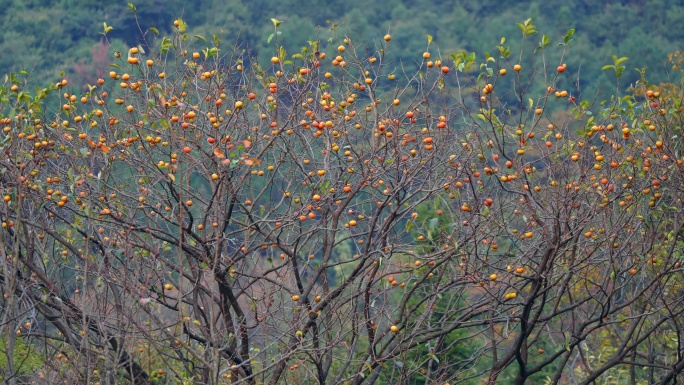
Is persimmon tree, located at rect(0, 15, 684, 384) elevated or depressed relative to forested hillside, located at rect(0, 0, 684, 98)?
depressed

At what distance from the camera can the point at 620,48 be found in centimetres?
3566

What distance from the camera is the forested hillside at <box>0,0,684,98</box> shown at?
72.1 feet

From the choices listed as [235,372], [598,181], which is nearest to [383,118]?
[598,181]

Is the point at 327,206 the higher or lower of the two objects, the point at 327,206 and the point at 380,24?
the lower

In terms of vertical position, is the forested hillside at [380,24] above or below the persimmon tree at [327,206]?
above

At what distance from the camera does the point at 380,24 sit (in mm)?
35000

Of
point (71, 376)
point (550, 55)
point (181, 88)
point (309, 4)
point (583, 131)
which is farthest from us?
Result: point (309, 4)

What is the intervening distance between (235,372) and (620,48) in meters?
33.3

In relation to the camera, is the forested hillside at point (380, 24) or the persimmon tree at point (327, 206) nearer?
the persimmon tree at point (327, 206)

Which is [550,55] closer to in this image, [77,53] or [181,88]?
[77,53]

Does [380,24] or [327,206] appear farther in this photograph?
[380,24]

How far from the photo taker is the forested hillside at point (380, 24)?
2198cm

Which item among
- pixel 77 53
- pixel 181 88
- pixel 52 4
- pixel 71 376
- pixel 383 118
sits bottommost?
pixel 71 376

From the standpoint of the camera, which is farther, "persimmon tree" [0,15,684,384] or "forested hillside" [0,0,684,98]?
"forested hillside" [0,0,684,98]
